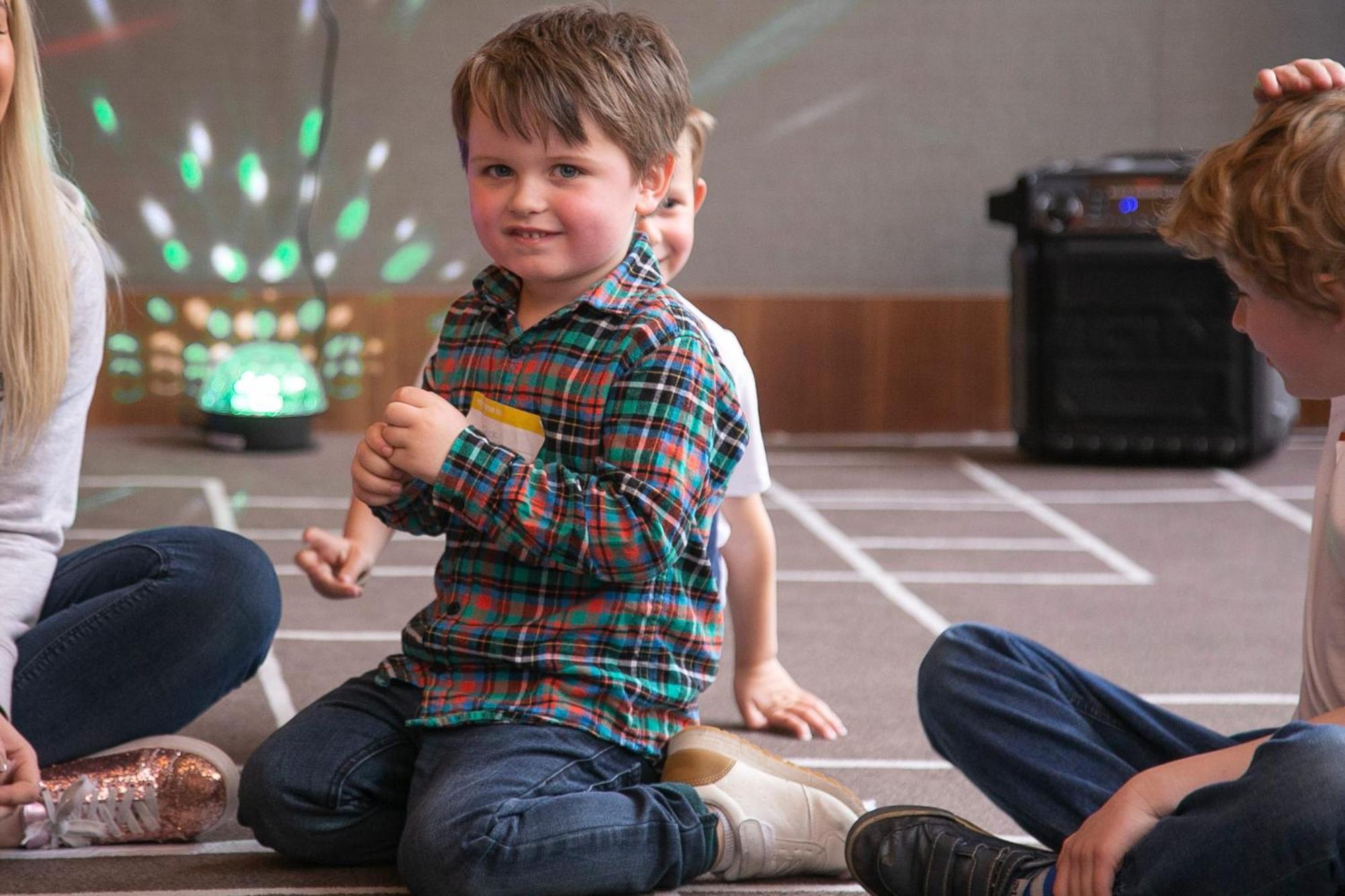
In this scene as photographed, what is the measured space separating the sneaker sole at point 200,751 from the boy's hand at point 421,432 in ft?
0.94

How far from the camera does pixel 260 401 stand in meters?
2.85

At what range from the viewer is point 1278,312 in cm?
96

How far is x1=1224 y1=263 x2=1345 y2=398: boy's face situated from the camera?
947mm

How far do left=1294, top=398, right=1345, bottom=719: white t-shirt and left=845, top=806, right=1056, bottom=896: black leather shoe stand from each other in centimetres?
20

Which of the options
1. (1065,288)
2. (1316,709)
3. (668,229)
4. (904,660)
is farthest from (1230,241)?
(1065,288)

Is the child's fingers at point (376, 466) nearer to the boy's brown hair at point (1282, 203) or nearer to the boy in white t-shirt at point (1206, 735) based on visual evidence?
the boy in white t-shirt at point (1206, 735)

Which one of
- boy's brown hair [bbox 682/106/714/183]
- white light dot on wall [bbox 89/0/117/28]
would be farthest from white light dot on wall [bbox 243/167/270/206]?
boy's brown hair [bbox 682/106/714/183]

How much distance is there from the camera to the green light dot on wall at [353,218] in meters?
3.05

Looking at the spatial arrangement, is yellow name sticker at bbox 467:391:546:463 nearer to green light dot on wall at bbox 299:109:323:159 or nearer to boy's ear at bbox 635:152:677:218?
boy's ear at bbox 635:152:677:218

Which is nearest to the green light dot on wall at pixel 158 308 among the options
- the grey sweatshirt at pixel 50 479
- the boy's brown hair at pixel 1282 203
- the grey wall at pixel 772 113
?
the grey wall at pixel 772 113

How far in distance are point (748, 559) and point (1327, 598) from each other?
0.56 metres

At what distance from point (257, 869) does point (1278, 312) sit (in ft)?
2.49

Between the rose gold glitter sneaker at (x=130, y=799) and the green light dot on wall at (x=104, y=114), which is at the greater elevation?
the green light dot on wall at (x=104, y=114)

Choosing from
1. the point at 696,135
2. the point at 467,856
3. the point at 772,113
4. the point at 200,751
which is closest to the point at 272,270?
the point at 772,113
